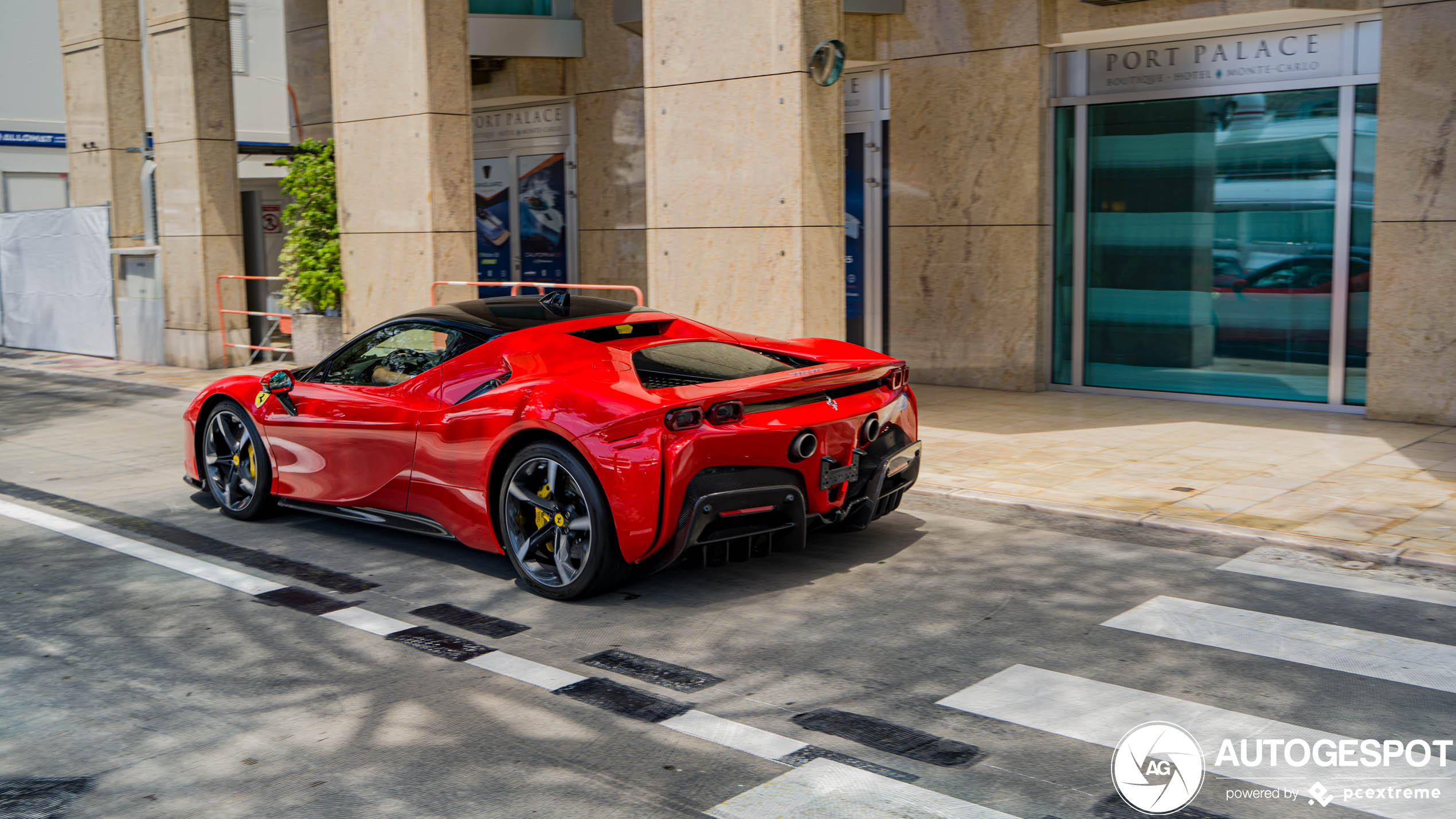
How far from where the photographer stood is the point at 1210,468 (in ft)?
29.6

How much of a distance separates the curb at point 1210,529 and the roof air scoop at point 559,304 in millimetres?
2669

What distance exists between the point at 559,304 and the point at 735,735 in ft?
10.7

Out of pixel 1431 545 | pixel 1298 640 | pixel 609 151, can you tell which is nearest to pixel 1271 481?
pixel 1431 545

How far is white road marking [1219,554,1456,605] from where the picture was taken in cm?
598

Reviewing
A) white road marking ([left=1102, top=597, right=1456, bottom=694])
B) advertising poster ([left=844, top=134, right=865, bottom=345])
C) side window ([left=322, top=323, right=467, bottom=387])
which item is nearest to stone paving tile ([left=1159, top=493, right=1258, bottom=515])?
white road marking ([left=1102, top=597, right=1456, bottom=694])

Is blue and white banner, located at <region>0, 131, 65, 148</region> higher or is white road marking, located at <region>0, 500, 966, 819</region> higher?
blue and white banner, located at <region>0, 131, 65, 148</region>

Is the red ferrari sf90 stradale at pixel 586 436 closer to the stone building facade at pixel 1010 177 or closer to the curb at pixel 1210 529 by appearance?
the curb at pixel 1210 529

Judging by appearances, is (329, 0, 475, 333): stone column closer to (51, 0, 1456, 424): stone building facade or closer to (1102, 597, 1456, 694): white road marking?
(51, 0, 1456, 424): stone building facade

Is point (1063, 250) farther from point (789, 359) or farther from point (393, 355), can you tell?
point (393, 355)

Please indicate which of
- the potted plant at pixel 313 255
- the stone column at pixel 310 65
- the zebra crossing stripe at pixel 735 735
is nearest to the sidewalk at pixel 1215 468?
the zebra crossing stripe at pixel 735 735

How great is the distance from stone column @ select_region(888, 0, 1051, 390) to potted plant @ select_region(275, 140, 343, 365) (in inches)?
267

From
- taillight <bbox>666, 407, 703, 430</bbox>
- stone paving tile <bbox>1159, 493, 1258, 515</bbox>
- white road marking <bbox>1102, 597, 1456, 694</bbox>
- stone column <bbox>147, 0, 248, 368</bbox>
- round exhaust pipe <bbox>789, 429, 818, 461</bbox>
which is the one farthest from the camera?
stone column <bbox>147, 0, 248, 368</bbox>

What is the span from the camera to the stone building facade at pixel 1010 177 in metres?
10.7

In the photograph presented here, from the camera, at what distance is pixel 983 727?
441 cm
